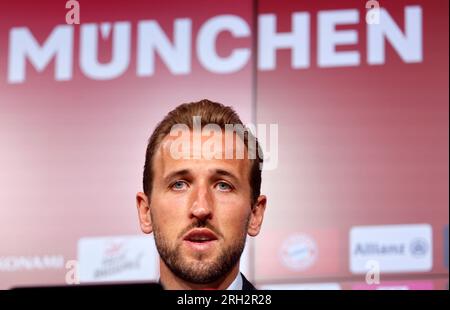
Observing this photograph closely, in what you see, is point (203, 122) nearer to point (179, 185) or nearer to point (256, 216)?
point (179, 185)

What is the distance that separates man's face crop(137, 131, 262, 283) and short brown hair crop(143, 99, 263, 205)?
0.03 m

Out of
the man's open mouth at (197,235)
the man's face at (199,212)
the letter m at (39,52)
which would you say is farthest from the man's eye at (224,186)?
the letter m at (39,52)

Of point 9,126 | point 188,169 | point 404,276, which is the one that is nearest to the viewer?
point 188,169

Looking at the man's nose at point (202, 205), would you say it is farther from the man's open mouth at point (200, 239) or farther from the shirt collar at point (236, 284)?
the shirt collar at point (236, 284)

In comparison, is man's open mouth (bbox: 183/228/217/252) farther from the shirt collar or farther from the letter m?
the letter m

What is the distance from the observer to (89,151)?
12.0 feet

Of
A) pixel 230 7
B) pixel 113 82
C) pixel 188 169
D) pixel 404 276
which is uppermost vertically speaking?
pixel 230 7

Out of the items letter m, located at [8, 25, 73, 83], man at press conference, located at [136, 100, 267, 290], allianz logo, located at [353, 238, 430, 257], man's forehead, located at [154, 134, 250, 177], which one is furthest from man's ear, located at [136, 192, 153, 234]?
letter m, located at [8, 25, 73, 83]

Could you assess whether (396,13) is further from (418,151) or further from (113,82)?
(113,82)

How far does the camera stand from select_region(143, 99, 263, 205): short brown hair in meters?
2.72

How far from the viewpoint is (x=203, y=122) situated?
8.88 feet
